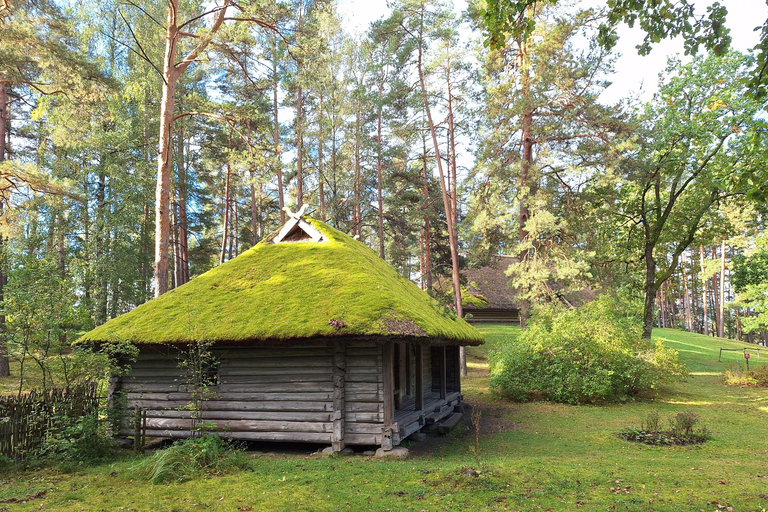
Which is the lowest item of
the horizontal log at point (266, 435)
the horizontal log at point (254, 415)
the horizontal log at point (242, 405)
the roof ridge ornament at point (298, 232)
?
the horizontal log at point (266, 435)

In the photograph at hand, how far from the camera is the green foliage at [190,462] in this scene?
732cm

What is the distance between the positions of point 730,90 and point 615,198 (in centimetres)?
585

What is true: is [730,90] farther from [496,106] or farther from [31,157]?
[31,157]

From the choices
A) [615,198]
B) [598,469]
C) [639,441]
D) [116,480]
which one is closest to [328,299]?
[116,480]

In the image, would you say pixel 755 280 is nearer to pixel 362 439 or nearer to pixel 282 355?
pixel 362 439

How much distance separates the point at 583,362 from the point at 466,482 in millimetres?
11556

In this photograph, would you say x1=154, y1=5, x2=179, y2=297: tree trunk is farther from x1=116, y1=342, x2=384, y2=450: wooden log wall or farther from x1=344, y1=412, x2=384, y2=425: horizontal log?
x1=344, y1=412, x2=384, y2=425: horizontal log

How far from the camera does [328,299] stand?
32.9 feet

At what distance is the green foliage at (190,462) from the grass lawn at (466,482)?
0.21 m

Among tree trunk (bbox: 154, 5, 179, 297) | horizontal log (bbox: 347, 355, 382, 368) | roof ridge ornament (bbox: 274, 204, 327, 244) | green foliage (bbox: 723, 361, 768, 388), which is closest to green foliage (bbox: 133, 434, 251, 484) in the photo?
horizontal log (bbox: 347, 355, 382, 368)

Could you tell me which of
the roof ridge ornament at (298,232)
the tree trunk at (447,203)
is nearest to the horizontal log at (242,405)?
the roof ridge ornament at (298,232)

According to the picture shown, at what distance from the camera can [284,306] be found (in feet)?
33.2

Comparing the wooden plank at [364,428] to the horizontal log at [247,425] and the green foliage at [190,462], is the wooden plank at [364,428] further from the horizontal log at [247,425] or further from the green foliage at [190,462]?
the green foliage at [190,462]

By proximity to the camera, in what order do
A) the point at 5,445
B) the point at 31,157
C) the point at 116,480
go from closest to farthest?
the point at 116,480 < the point at 5,445 < the point at 31,157
